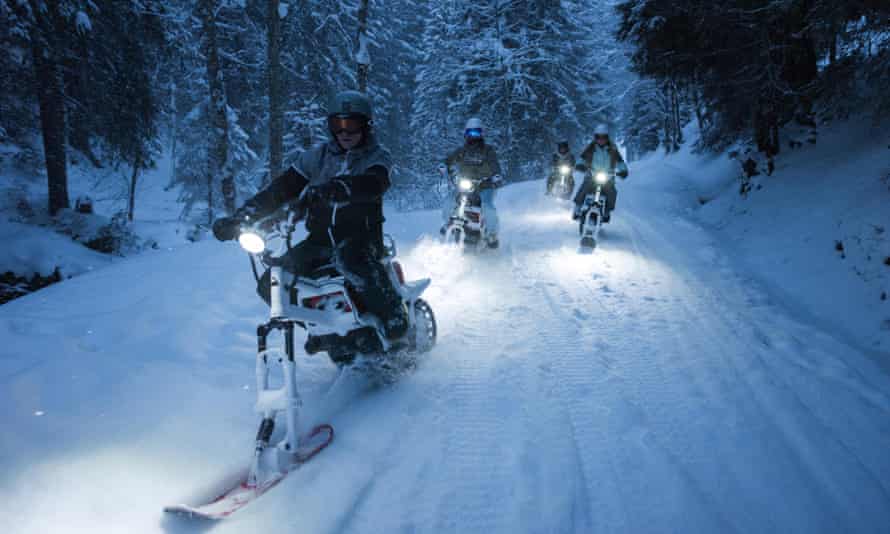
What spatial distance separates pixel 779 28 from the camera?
24.5 ft

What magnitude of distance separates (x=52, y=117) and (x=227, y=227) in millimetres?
11914

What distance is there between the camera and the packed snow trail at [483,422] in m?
2.25

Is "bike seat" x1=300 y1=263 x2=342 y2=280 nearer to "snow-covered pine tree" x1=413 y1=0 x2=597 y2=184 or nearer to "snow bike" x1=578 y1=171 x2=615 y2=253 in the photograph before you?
"snow bike" x1=578 y1=171 x2=615 y2=253

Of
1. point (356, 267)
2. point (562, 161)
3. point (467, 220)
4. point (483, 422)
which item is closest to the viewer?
point (483, 422)

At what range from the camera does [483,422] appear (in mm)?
3074

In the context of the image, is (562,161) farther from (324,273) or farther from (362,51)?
(324,273)

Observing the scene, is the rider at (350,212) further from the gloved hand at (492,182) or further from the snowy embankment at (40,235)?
the snowy embankment at (40,235)

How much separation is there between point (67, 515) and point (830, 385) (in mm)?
5131

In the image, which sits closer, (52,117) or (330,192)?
(330,192)

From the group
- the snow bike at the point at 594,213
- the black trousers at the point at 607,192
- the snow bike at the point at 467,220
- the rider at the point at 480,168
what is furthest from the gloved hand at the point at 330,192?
the black trousers at the point at 607,192

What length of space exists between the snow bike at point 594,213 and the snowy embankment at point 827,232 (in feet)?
7.65

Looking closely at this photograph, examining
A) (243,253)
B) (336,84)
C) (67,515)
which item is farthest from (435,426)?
(336,84)

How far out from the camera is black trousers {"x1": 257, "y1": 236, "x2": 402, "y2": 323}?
10.2 ft

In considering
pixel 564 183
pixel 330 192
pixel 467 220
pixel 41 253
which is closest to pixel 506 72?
pixel 564 183
